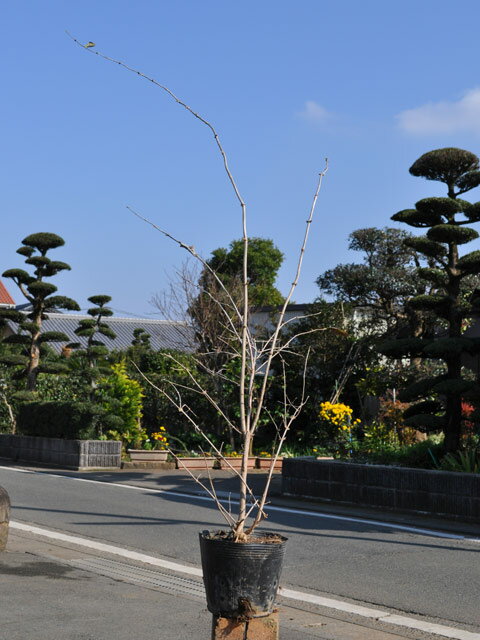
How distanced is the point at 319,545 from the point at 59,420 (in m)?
12.3

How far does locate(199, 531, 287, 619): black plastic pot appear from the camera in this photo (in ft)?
14.8

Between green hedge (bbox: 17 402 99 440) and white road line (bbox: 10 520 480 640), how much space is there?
9842mm

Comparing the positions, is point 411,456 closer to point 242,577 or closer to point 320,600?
point 320,600

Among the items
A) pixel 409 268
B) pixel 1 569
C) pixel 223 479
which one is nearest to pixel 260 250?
pixel 409 268

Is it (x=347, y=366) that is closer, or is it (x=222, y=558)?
(x=222, y=558)

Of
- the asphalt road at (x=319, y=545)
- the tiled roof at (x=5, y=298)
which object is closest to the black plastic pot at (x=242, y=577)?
the asphalt road at (x=319, y=545)

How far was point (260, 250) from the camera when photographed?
63469 millimetres

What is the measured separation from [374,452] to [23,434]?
11.1 m

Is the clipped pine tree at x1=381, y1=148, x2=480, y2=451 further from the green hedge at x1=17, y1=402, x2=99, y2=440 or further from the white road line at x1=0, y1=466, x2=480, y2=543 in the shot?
the green hedge at x1=17, y1=402, x2=99, y2=440

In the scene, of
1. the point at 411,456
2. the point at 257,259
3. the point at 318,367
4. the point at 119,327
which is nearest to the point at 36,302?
the point at 318,367

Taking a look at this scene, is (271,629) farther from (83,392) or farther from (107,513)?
(83,392)

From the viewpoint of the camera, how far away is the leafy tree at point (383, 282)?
25141 mm

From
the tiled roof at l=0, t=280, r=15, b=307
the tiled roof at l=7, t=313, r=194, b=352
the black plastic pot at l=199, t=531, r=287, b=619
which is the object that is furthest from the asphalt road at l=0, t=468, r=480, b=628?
the tiled roof at l=0, t=280, r=15, b=307

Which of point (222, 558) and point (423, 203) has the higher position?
point (423, 203)
